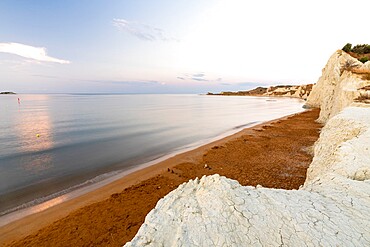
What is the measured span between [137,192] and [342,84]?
20.3 metres

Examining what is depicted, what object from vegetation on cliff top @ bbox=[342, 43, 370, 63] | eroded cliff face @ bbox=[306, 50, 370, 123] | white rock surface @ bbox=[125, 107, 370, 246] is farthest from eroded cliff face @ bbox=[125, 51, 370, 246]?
vegetation on cliff top @ bbox=[342, 43, 370, 63]

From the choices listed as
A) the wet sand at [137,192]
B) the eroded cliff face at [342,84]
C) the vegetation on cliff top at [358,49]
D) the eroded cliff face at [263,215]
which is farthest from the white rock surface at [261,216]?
the vegetation on cliff top at [358,49]

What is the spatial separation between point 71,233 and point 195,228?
5.09 m

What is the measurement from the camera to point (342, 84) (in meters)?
17.7

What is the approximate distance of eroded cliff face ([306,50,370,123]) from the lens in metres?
15.3

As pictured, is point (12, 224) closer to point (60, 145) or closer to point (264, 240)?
point (264, 240)

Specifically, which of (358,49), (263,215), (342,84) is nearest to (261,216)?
(263,215)

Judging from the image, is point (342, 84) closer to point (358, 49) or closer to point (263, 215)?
point (263, 215)

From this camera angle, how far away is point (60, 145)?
18.0 meters

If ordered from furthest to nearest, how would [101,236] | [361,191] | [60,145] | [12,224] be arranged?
[60,145]
[12,224]
[101,236]
[361,191]

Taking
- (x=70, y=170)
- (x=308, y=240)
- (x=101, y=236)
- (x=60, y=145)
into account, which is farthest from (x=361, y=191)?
(x=60, y=145)

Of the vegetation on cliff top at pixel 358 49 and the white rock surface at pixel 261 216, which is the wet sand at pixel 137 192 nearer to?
the white rock surface at pixel 261 216

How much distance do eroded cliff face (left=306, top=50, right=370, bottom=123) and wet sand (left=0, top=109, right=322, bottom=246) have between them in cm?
504

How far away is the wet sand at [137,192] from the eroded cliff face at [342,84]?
16.5ft
